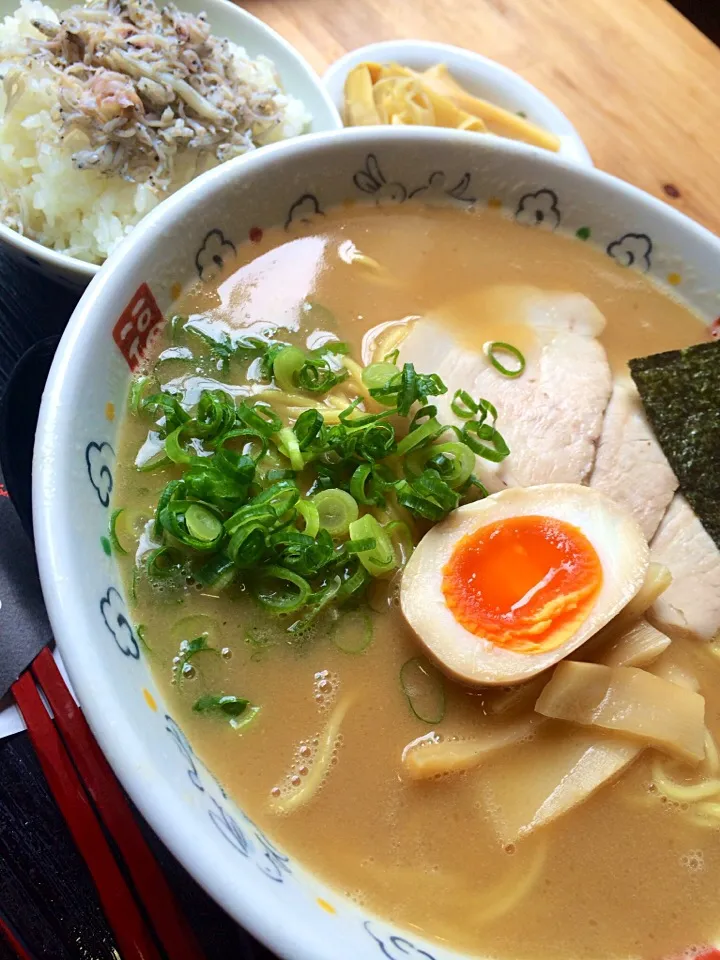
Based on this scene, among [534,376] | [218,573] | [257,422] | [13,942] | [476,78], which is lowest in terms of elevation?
[13,942]

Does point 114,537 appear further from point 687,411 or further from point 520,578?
point 687,411

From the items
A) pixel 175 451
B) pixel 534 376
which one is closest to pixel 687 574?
pixel 534 376

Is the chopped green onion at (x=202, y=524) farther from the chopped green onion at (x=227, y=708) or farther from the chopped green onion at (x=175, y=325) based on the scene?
the chopped green onion at (x=175, y=325)

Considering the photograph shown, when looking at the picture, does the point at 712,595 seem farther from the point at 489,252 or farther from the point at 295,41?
the point at 295,41

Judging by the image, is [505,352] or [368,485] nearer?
[368,485]

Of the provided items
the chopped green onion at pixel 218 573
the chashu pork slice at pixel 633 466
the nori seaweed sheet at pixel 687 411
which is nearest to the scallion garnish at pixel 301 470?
the chopped green onion at pixel 218 573

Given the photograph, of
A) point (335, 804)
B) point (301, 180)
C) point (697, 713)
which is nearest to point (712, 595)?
point (697, 713)
